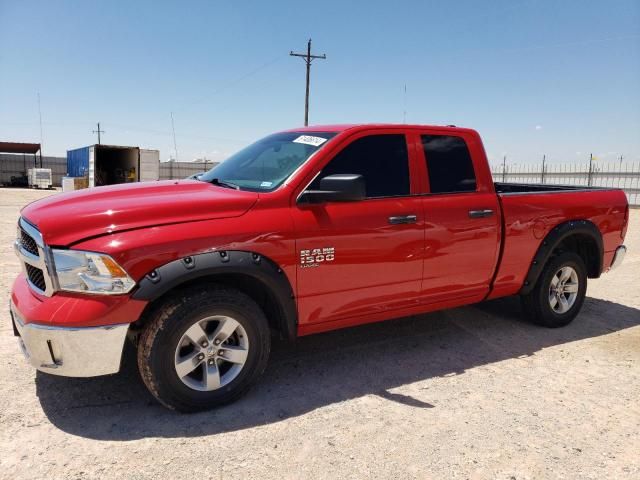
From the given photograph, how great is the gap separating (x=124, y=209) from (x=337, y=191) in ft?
4.30

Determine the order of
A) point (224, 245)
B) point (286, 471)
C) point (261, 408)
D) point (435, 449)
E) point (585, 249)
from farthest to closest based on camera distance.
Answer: point (585, 249)
point (261, 408)
point (224, 245)
point (435, 449)
point (286, 471)

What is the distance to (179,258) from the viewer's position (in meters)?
2.77

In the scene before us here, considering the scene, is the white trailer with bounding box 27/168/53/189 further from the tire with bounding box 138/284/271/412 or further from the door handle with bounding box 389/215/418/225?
the door handle with bounding box 389/215/418/225

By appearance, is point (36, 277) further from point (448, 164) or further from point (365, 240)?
point (448, 164)

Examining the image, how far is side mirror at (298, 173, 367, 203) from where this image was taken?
3.09 metres

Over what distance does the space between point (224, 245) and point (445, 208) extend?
1847mm

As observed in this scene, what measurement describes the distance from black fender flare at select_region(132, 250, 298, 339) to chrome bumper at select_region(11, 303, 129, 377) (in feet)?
0.91

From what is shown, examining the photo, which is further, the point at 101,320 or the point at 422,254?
the point at 422,254

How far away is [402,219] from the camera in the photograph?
3.55 metres

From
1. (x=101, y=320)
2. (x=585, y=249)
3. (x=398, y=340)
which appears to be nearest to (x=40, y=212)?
(x=101, y=320)

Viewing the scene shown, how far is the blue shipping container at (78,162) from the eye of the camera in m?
23.4

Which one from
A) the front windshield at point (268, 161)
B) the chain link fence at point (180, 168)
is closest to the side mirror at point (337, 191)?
the front windshield at point (268, 161)

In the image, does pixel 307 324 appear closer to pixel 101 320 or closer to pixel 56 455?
pixel 101 320

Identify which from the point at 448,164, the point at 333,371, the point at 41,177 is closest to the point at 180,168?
the point at 41,177
